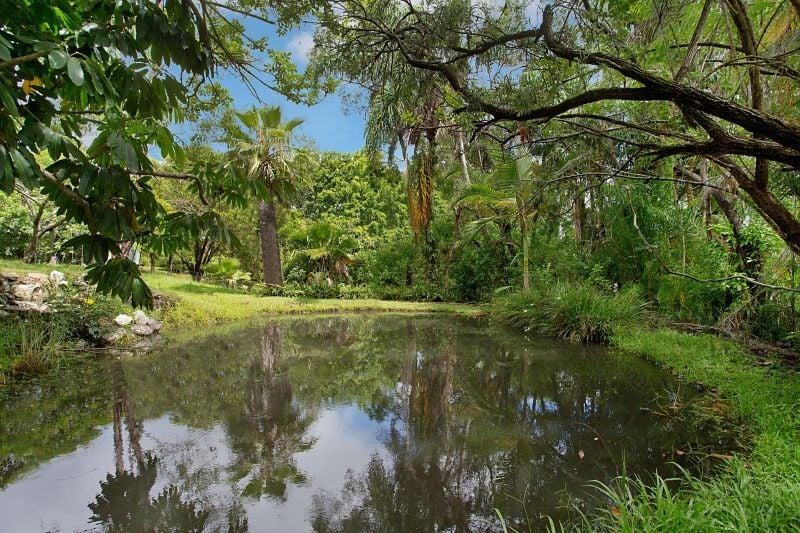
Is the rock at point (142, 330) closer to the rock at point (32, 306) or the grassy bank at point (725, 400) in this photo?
the rock at point (32, 306)

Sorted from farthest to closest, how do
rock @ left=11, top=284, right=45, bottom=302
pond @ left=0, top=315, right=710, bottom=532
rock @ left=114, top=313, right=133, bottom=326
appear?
rock @ left=114, top=313, right=133, bottom=326, rock @ left=11, top=284, right=45, bottom=302, pond @ left=0, top=315, right=710, bottom=532

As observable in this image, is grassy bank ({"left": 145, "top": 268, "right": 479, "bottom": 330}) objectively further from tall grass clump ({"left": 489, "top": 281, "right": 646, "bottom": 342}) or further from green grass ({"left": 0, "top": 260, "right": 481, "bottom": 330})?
tall grass clump ({"left": 489, "top": 281, "right": 646, "bottom": 342})

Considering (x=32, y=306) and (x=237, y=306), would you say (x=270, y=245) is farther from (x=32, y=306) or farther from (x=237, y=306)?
(x=32, y=306)

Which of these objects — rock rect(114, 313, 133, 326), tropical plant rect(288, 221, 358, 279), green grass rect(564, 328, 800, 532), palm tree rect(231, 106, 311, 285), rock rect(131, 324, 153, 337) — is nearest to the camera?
green grass rect(564, 328, 800, 532)

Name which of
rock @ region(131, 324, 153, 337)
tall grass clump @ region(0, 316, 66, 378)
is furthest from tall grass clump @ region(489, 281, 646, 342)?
tall grass clump @ region(0, 316, 66, 378)

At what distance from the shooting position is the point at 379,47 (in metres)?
3.70

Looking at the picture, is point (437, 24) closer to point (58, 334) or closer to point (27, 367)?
point (27, 367)

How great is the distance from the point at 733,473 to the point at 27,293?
871 cm

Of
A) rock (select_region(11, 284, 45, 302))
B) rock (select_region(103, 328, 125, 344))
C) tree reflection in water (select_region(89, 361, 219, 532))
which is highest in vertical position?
rock (select_region(11, 284, 45, 302))

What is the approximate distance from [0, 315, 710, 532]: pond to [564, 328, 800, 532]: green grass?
1.06ft

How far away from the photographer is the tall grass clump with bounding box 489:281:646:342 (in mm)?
7672

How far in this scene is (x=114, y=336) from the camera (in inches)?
274

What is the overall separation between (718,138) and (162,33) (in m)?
3.01

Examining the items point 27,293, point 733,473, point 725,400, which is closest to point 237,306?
point 27,293
